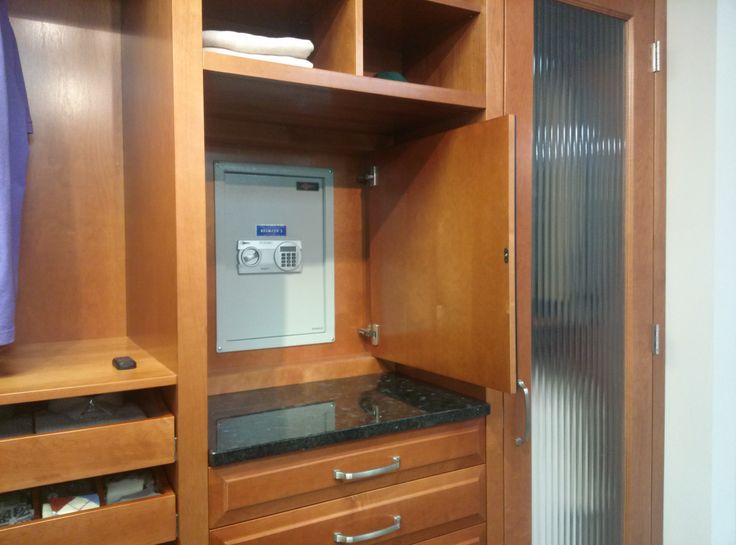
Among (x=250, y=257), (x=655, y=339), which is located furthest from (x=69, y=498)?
(x=655, y=339)

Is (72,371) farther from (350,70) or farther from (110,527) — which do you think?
(350,70)

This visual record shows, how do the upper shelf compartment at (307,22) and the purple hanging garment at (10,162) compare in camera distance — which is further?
the upper shelf compartment at (307,22)

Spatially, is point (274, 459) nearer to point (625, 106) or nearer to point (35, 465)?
point (35, 465)

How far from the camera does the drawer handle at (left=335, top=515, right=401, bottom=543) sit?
1303mm

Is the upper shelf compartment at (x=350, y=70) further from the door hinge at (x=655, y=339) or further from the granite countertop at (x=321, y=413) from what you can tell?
the door hinge at (x=655, y=339)

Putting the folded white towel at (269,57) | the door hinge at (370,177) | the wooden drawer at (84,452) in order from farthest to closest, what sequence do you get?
the door hinge at (370,177) < the folded white towel at (269,57) < the wooden drawer at (84,452)

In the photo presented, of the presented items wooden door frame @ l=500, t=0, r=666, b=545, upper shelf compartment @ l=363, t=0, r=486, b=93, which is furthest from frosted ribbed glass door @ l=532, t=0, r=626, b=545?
upper shelf compartment @ l=363, t=0, r=486, b=93

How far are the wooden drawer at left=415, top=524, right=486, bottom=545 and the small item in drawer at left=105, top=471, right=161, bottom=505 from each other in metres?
0.71

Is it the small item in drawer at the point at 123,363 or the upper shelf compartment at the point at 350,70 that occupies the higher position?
the upper shelf compartment at the point at 350,70

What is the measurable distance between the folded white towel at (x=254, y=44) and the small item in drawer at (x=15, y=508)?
1026 mm

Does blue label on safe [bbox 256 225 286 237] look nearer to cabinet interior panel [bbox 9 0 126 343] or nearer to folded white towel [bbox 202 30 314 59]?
cabinet interior panel [bbox 9 0 126 343]

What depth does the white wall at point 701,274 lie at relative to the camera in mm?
1800

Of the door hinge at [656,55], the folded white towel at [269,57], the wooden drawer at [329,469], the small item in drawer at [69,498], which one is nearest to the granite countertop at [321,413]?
the wooden drawer at [329,469]

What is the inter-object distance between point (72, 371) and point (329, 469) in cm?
60
